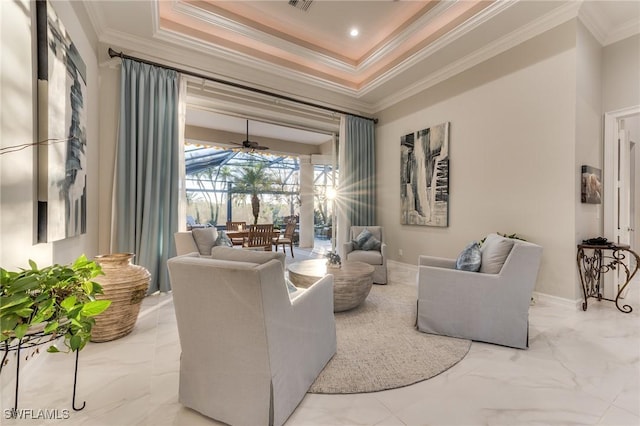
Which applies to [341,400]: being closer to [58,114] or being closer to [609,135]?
[58,114]

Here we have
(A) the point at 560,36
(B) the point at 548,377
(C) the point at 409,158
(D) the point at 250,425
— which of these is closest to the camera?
(D) the point at 250,425

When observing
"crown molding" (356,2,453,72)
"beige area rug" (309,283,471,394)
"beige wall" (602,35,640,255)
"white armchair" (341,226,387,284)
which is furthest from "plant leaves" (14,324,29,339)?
"beige wall" (602,35,640,255)

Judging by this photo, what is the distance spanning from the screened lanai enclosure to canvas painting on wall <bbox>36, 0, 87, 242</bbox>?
222 inches

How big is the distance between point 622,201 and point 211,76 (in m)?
5.45

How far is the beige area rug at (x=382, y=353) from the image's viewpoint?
1734 millimetres

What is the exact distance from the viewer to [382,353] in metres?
2.08

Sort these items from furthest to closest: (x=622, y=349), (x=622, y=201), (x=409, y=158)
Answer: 1. (x=409, y=158)
2. (x=622, y=201)
3. (x=622, y=349)

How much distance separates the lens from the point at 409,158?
4742 millimetres

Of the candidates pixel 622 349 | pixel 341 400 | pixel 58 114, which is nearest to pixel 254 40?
pixel 58 114

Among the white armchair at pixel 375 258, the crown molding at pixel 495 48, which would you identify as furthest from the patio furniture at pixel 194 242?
the crown molding at pixel 495 48

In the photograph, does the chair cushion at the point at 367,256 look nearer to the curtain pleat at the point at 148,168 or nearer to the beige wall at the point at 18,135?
the curtain pleat at the point at 148,168

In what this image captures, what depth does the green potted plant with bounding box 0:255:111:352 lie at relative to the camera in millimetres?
882

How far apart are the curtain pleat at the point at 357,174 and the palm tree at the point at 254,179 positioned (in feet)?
12.2

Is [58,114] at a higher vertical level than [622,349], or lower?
higher
